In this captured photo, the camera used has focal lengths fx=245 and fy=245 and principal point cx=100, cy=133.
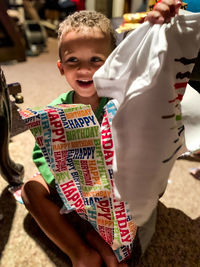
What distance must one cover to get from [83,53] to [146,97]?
0.81 ft

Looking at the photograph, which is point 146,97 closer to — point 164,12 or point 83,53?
point 164,12

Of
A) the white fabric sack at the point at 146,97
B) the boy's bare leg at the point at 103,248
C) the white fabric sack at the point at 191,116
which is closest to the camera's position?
the white fabric sack at the point at 146,97

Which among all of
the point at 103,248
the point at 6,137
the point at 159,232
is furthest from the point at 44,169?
the point at 159,232

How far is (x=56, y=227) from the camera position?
2.04ft

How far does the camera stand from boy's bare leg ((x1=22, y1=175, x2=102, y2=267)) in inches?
23.3

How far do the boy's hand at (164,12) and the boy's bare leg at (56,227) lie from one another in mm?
499

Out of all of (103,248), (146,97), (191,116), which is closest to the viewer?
(146,97)

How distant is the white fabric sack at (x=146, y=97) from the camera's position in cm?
37

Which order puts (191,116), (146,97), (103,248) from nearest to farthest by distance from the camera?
1. (146,97)
2. (191,116)
3. (103,248)

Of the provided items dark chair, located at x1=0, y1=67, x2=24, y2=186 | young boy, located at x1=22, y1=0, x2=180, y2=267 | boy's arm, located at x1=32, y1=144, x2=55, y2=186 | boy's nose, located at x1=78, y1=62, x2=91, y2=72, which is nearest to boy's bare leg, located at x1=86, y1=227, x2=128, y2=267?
young boy, located at x1=22, y1=0, x2=180, y2=267

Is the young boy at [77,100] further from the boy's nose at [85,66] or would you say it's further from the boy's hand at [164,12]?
the boy's hand at [164,12]

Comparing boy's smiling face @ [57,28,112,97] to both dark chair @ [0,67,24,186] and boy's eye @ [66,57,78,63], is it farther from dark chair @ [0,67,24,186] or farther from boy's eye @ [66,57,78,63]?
dark chair @ [0,67,24,186]

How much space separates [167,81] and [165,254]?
493 mm

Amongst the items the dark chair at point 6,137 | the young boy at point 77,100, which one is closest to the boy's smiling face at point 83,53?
the young boy at point 77,100
